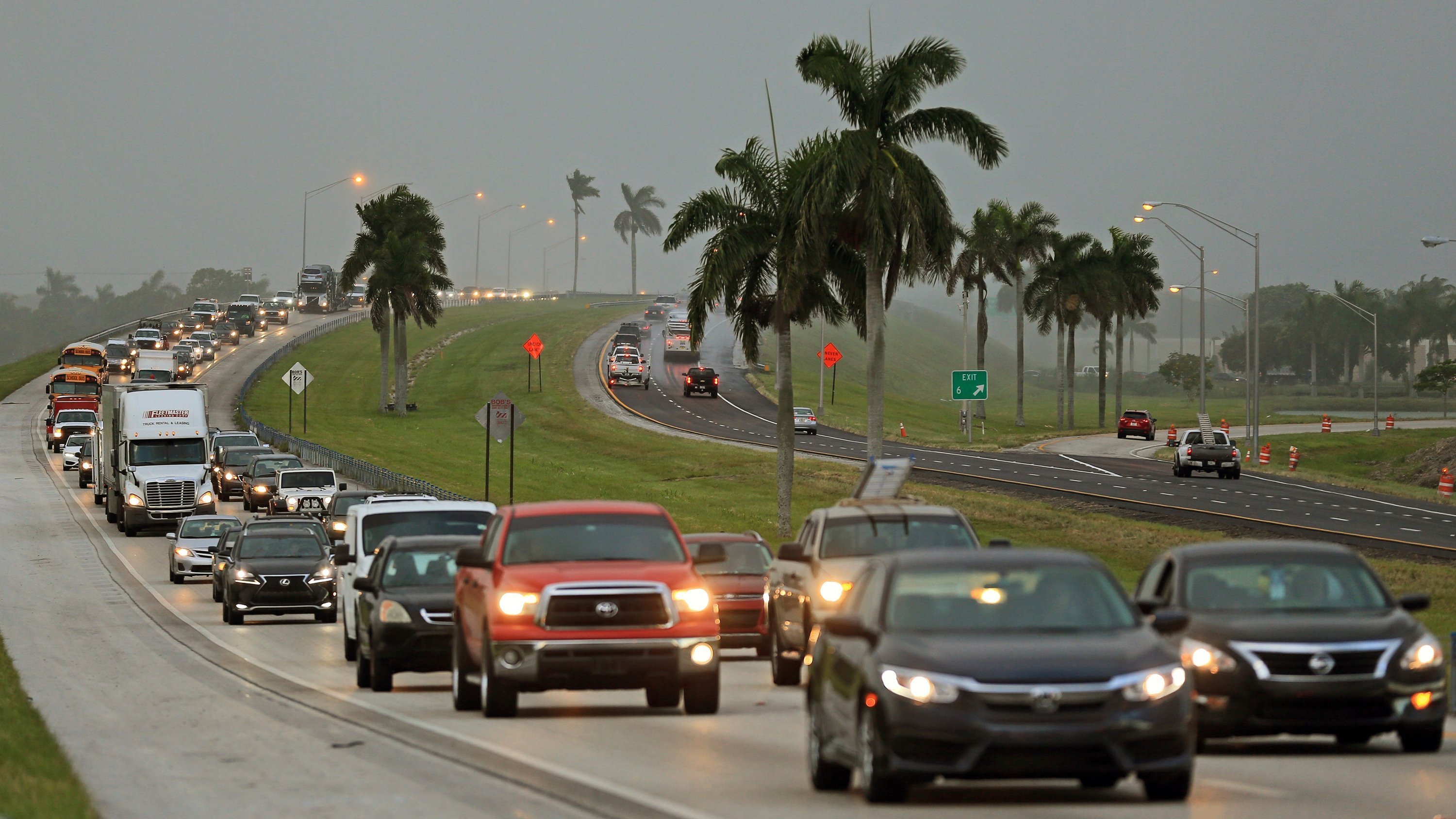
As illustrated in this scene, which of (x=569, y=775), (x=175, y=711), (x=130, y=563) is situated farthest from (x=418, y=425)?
(x=569, y=775)

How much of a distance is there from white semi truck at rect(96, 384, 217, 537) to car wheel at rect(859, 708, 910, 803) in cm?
4012

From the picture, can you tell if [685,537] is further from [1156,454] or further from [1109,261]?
[1109,261]

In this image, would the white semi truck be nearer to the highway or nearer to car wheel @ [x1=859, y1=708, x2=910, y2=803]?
the highway

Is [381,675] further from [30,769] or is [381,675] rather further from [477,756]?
[30,769]

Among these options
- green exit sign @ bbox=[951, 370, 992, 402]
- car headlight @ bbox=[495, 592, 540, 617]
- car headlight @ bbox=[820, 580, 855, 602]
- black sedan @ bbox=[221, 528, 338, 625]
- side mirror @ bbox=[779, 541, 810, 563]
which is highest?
green exit sign @ bbox=[951, 370, 992, 402]

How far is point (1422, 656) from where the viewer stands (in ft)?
41.1

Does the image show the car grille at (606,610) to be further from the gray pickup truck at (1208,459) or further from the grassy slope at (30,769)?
the gray pickup truck at (1208,459)

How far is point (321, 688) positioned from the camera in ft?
63.2

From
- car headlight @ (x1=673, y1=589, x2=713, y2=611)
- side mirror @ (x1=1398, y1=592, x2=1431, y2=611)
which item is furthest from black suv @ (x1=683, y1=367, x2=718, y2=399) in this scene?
side mirror @ (x1=1398, y1=592, x2=1431, y2=611)

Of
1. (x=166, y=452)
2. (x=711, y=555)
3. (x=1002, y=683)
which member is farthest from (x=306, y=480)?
(x=1002, y=683)

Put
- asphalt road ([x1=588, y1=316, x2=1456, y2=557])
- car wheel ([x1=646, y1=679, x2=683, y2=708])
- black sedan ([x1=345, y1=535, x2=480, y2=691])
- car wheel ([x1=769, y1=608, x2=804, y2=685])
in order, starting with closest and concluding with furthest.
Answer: car wheel ([x1=646, y1=679, x2=683, y2=708]) < black sedan ([x1=345, y1=535, x2=480, y2=691]) < car wheel ([x1=769, y1=608, x2=804, y2=685]) < asphalt road ([x1=588, y1=316, x2=1456, y2=557])

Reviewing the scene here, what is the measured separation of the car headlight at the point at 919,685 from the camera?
32.2 feet

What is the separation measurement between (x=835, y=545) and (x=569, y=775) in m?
7.80

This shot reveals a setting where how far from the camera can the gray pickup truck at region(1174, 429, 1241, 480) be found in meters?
65.4
